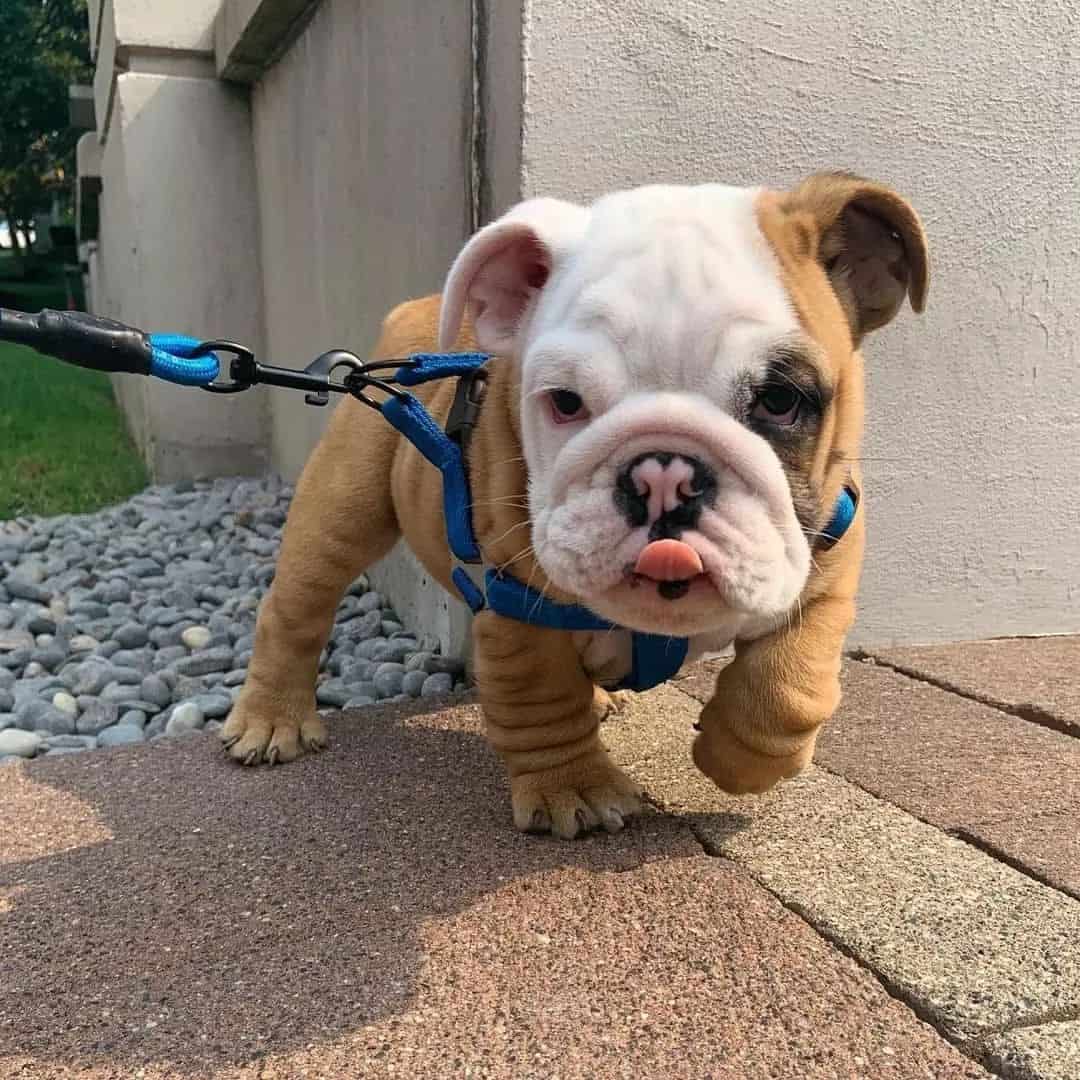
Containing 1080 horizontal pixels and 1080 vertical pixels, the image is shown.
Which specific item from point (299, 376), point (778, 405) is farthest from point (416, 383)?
point (778, 405)

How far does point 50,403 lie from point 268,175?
18.5 feet

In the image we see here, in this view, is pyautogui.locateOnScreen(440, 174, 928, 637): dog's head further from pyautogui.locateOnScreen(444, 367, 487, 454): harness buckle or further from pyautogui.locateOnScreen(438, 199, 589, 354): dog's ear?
pyautogui.locateOnScreen(444, 367, 487, 454): harness buckle

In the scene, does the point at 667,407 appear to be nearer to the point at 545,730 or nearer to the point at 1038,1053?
the point at 545,730

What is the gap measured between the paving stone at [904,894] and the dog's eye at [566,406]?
850 millimetres

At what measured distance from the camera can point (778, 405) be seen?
63.9 inches

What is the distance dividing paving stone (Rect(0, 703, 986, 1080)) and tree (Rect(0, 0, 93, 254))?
86.3 ft

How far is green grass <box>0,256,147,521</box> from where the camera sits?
21.3 feet

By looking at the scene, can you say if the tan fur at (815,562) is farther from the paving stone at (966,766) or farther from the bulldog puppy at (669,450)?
the paving stone at (966,766)

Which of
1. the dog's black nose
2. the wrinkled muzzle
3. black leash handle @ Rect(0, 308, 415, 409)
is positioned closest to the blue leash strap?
black leash handle @ Rect(0, 308, 415, 409)

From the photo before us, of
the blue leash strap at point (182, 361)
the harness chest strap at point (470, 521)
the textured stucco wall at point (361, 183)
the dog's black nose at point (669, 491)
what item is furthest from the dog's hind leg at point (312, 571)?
the dog's black nose at point (669, 491)

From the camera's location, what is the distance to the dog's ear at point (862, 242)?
5.94ft

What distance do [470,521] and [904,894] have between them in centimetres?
99

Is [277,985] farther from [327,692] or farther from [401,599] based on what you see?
[401,599]

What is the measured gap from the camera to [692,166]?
2811 mm
